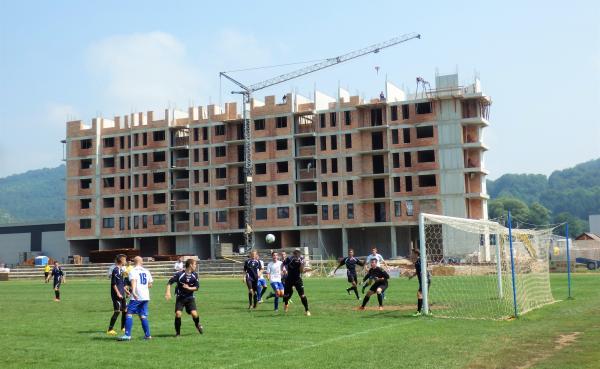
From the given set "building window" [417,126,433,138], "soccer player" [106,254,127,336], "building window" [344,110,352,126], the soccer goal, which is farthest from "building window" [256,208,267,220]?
"soccer player" [106,254,127,336]

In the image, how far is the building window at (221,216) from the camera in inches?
3852

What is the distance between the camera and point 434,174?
86750mm

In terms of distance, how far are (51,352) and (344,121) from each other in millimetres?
78048

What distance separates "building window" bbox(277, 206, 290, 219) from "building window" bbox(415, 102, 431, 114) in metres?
22.0

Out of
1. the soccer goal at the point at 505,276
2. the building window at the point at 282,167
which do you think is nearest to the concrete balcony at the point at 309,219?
the building window at the point at 282,167

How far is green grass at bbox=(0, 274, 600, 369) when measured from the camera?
13.4m

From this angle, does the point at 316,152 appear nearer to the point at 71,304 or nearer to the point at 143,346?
the point at 71,304

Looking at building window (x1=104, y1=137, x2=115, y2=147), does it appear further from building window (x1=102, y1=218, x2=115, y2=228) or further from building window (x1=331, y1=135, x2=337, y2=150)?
building window (x1=331, y1=135, x2=337, y2=150)

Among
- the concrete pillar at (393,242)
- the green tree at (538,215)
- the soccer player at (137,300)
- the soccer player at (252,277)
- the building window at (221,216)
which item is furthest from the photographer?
the green tree at (538,215)

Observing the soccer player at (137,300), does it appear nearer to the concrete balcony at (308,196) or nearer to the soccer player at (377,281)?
the soccer player at (377,281)

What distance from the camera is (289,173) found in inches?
3713

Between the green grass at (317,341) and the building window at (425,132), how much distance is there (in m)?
64.0

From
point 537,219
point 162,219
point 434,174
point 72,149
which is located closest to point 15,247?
point 72,149

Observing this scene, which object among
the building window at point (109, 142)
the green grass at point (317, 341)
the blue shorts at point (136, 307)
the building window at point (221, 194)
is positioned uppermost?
the building window at point (109, 142)
